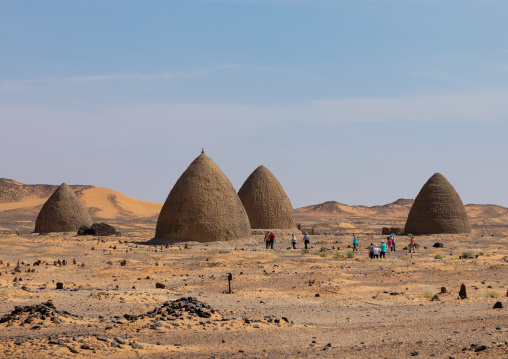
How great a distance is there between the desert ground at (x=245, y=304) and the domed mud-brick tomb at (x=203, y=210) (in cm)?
83

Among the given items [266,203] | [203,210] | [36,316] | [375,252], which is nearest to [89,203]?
[266,203]

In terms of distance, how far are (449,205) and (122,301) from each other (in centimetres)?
2952

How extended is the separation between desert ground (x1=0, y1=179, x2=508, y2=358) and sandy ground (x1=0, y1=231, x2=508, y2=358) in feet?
0.08

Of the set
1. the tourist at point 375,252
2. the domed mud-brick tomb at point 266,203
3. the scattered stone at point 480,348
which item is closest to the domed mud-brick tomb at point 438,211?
the domed mud-brick tomb at point 266,203

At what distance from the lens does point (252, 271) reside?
18.3m

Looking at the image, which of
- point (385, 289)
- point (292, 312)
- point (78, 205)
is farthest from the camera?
point (78, 205)

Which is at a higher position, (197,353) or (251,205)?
(251,205)

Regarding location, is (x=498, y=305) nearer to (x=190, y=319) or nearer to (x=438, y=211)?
(x=190, y=319)

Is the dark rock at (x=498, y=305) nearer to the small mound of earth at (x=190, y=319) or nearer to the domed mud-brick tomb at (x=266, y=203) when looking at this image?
the small mound of earth at (x=190, y=319)

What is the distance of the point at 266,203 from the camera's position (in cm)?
3716

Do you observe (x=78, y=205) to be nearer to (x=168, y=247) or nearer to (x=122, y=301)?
(x=168, y=247)

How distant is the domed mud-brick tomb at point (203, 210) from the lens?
2680 cm

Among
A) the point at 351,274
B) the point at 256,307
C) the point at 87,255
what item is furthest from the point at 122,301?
the point at 87,255

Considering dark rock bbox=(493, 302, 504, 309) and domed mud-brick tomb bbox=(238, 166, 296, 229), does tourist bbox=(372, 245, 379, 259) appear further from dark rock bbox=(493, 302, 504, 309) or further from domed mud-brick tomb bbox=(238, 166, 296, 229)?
domed mud-brick tomb bbox=(238, 166, 296, 229)
